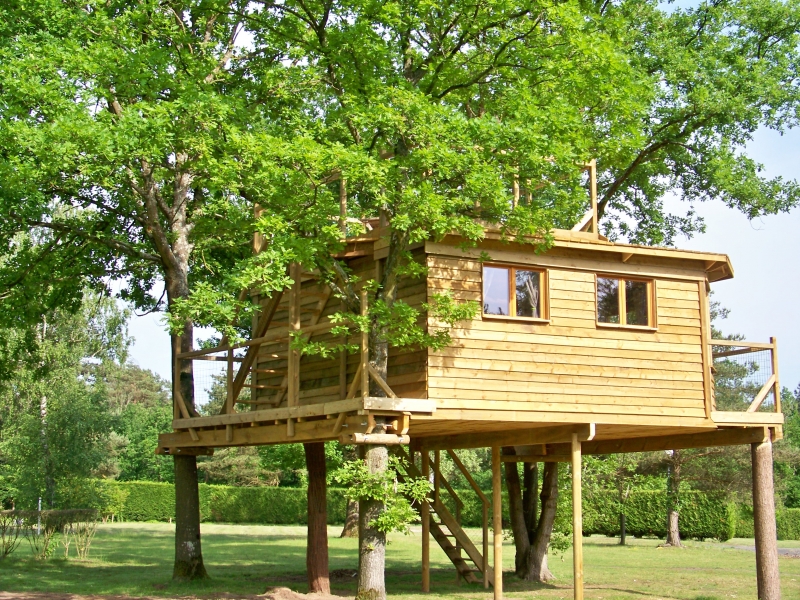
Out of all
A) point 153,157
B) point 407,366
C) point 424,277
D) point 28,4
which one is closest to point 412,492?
point 407,366

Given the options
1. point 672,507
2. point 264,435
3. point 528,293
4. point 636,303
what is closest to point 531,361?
point 528,293

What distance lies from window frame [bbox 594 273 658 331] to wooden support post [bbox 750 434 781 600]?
3.68 m

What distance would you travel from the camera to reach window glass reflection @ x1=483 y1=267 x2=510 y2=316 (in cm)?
1697

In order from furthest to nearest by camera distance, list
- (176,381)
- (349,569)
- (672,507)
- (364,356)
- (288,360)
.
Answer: (672,507)
(349,569)
(176,381)
(288,360)
(364,356)

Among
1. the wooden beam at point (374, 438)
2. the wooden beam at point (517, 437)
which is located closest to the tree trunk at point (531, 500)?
the wooden beam at point (517, 437)

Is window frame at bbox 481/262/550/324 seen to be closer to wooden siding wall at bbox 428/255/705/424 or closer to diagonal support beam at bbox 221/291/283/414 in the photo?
wooden siding wall at bbox 428/255/705/424

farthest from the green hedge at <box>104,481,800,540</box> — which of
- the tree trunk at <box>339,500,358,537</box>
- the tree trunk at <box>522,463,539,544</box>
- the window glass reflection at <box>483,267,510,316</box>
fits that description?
the window glass reflection at <box>483,267,510,316</box>

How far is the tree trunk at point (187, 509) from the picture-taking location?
21422 millimetres

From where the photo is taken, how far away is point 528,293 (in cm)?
1731

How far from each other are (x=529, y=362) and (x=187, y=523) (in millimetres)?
9573

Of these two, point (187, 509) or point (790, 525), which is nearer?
point (187, 509)

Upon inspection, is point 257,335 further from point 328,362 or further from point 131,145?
point 131,145

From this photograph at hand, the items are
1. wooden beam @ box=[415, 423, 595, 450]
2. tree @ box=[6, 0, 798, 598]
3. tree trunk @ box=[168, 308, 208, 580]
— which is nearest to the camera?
tree @ box=[6, 0, 798, 598]

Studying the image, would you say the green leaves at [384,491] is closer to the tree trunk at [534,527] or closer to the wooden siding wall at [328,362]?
the wooden siding wall at [328,362]
